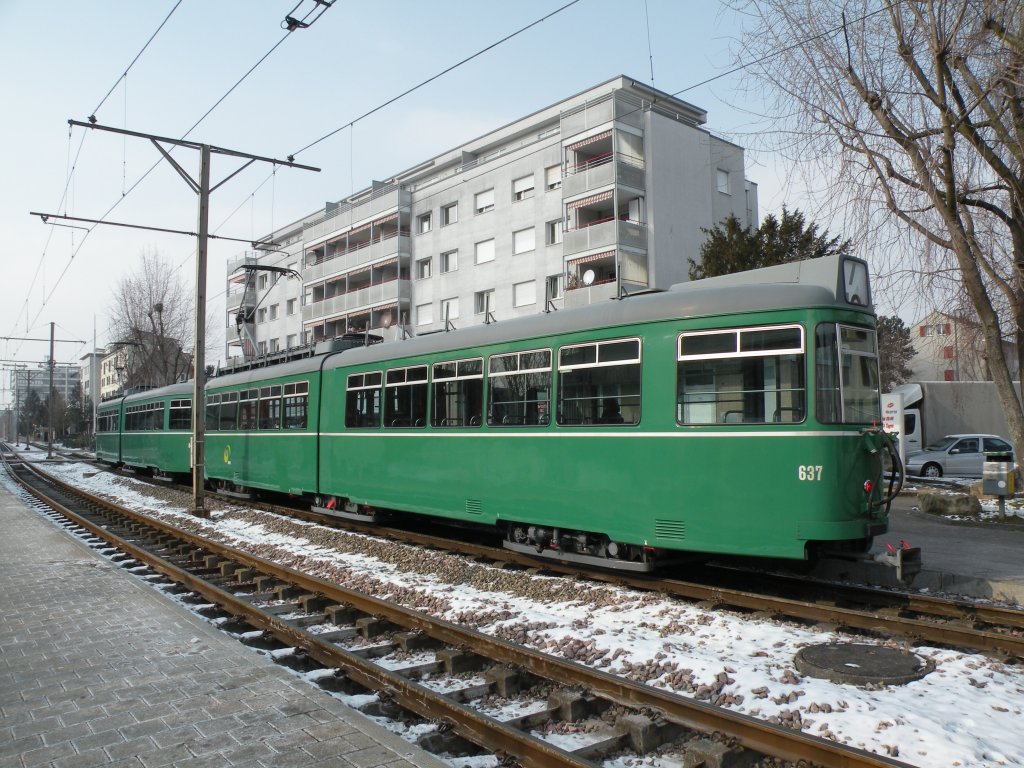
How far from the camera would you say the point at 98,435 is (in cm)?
3500

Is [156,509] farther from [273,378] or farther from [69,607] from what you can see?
[69,607]

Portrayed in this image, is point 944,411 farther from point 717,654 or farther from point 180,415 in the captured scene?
point 717,654

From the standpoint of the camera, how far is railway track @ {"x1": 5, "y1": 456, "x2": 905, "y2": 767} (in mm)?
4031

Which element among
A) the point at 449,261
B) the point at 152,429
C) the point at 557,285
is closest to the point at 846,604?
the point at 152,429

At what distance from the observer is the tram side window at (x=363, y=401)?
12133mm

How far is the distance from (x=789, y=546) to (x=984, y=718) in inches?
97.7

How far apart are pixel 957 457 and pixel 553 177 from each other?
18.2m

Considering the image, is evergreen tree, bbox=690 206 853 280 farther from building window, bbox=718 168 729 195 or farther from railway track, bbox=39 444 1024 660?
railway track, bbox=39 444 1024 660

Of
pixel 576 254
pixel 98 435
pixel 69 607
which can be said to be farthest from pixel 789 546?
pixel 98 435

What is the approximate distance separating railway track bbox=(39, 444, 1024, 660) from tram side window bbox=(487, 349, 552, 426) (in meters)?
1.75

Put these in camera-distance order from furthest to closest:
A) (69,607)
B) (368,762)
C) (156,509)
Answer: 1. (156,509)
2. (69,607)
3. (368,762)

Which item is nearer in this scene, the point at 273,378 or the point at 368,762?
the point at 368,762

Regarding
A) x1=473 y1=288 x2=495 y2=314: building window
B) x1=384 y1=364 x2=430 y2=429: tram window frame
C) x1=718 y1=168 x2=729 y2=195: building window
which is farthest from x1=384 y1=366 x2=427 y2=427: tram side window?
x1=718 y1=168 x2=729 y2=195: building window

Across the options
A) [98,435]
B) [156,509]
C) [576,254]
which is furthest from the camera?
[98,435]
